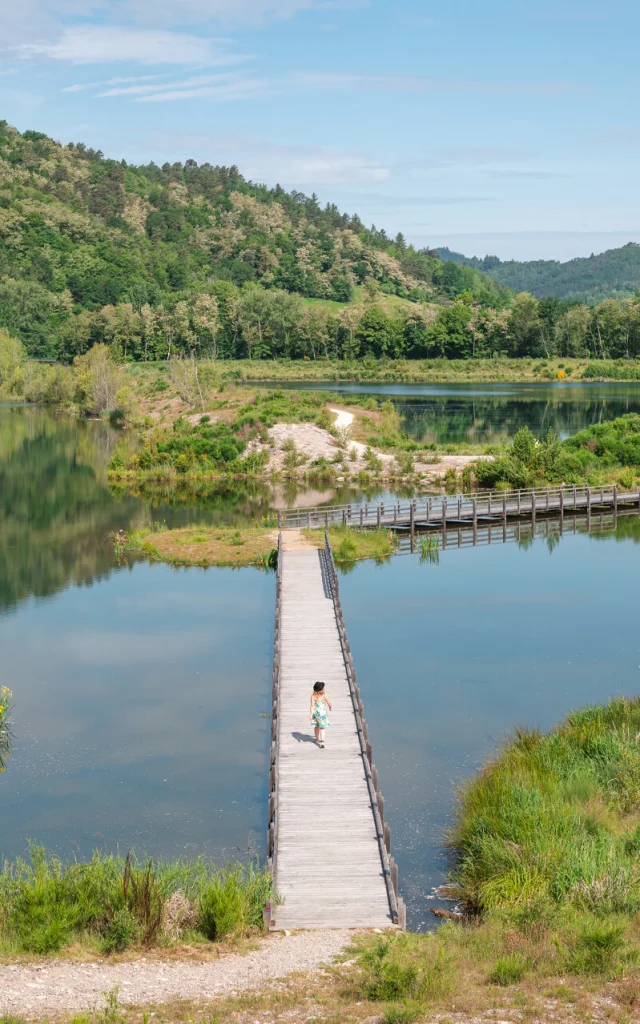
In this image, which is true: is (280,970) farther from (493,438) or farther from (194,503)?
(493,438)

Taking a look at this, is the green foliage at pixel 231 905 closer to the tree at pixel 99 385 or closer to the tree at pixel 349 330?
the tree at pixel 99 385

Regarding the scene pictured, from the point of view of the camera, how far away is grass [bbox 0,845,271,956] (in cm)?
1753

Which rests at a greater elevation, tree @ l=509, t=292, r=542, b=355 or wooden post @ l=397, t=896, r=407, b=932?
tree @ l=509, t=292, r=542, b=355

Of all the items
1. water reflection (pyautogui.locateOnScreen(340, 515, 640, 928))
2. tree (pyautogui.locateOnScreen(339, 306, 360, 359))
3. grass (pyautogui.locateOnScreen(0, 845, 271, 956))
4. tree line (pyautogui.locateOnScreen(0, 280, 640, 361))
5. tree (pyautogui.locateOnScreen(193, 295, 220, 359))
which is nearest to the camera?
grass (pyautogui.locateOnScreen(0, 845, 271, 956))

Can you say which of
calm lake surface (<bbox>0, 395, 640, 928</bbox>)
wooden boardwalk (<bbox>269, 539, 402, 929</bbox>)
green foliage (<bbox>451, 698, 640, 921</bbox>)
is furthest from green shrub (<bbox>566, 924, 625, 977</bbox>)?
calm lake surface (<bbox>0, 395, 640, 928</bbox>)

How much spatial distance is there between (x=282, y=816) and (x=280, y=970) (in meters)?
6.10

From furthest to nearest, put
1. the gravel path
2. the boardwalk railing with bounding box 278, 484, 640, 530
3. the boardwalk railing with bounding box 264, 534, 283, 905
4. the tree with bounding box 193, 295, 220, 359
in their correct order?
the tree with bounding box 193, 295, 220, 359 < the boardwalk railing with bounding box 278, 484, 640, 530 < the boardwalk railing with bounding box 264, 534, 283, 905 < the gravel path

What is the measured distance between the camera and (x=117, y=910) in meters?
18.2

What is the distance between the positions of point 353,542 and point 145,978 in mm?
35248

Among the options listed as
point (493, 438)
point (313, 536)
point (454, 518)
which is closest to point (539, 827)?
point (313, 536)

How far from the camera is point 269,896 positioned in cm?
1920

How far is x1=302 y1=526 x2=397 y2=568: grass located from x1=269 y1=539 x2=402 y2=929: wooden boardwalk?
47.7 feet

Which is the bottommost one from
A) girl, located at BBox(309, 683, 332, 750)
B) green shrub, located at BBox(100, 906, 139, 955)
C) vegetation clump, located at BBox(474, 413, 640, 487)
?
green shrub, located at BBox(100, 906, 139, 955)

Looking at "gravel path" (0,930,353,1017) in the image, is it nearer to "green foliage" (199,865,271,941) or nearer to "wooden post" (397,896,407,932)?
"green foliage" (199,865,271,941)
